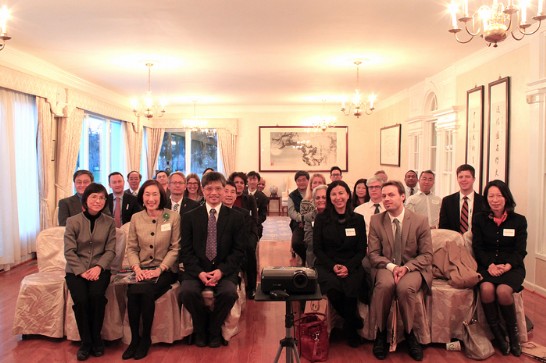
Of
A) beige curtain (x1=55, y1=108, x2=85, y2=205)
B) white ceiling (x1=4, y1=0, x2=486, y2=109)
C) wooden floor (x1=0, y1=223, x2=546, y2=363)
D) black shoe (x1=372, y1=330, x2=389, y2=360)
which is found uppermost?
white ceiling (x1=4, y1=0, x2=486, y2=109)

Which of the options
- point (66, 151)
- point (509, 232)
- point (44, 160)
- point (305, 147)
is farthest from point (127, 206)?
point (305, 147)

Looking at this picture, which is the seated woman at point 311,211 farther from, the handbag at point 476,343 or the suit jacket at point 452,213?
the handbag at point 476,343

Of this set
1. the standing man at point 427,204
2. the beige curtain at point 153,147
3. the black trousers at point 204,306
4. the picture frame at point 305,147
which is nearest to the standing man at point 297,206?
the standing man at point 427,204

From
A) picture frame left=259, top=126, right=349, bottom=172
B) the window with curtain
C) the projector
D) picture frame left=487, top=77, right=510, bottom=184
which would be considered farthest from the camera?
picture frame left=259, top=126, right=349, bottom=172

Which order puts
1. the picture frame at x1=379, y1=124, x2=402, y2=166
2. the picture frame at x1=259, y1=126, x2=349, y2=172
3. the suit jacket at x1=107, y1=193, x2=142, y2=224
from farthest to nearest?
the picture frame at x1=259, y1=126, x2=349, y2=172
the picture frame at x1=379, y1=124, x2=402, y2=166
the suit jacket at x1=107, y1=193, x2=142, y2=224

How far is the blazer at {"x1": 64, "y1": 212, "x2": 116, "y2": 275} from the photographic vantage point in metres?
3.54

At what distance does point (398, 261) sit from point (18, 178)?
564cm

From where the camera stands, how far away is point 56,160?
7297mm

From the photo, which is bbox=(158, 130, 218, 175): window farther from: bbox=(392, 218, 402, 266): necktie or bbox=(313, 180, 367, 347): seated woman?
bbox=(392, 218, 402, 266): necktie

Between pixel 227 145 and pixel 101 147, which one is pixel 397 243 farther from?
pixel 227 145

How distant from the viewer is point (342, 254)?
376 cm

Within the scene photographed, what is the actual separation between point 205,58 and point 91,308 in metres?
4.15

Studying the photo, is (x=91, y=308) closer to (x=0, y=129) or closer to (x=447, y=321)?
(x=447, y=321)

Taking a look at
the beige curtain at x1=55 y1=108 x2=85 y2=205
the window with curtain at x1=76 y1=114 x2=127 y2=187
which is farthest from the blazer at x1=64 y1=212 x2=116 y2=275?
the window with curtain at x1=76 y1=114 x2=127 y2=187
